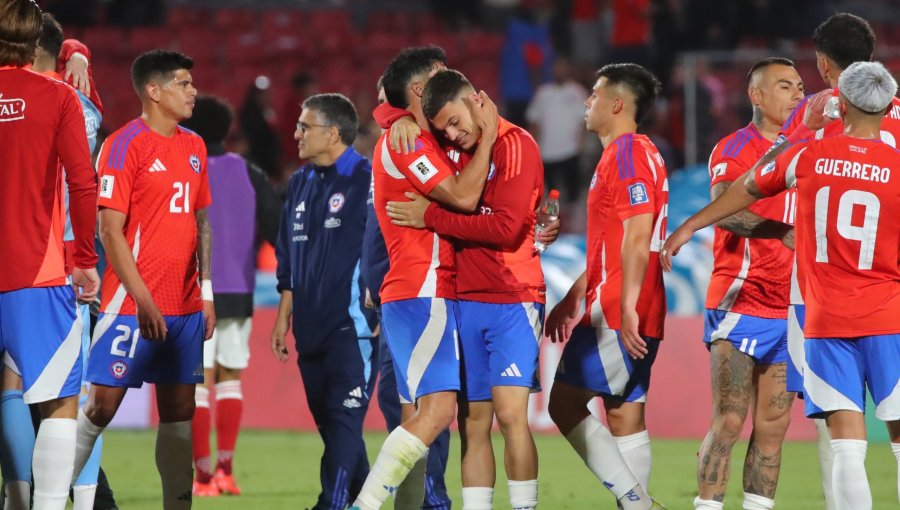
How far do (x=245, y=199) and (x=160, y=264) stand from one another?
2830 millimetres

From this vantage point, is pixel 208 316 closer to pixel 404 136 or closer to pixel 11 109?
pixel 404 136

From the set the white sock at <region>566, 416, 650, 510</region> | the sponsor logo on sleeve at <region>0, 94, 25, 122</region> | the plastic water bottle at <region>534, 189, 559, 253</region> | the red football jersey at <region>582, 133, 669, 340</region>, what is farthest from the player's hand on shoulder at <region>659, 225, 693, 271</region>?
the sponsor logo on sleeve at <region>0, 94, 25, 122</region>

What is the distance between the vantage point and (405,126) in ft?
20.2

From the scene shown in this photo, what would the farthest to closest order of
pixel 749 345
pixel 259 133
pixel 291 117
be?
pixel 291 117 → pixel 259 133 → pixel 749 345

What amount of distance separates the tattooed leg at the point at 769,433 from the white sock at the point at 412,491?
5.58ft

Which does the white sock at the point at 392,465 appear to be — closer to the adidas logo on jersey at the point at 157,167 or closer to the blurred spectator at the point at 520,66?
the adidas logo on jersey at the point at 157,167

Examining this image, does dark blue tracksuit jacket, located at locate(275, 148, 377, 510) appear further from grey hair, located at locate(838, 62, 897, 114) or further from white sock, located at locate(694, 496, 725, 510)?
grey hair, located at locate(838, 62, 897, 114)

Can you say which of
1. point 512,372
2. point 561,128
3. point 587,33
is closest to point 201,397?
point 512,372

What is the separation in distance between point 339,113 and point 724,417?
2718 millimetres

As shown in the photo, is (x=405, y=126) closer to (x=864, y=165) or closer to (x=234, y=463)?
(x=864, y=165)

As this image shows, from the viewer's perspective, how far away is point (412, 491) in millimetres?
6855

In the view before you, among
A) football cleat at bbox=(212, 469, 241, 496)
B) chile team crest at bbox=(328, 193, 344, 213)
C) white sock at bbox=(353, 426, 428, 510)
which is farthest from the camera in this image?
football cleat at bbox=(212, 469, 241, 496)

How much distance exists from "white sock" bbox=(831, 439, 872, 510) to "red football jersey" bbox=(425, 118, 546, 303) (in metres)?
1.52

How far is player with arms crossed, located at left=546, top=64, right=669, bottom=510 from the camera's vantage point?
6418mm
